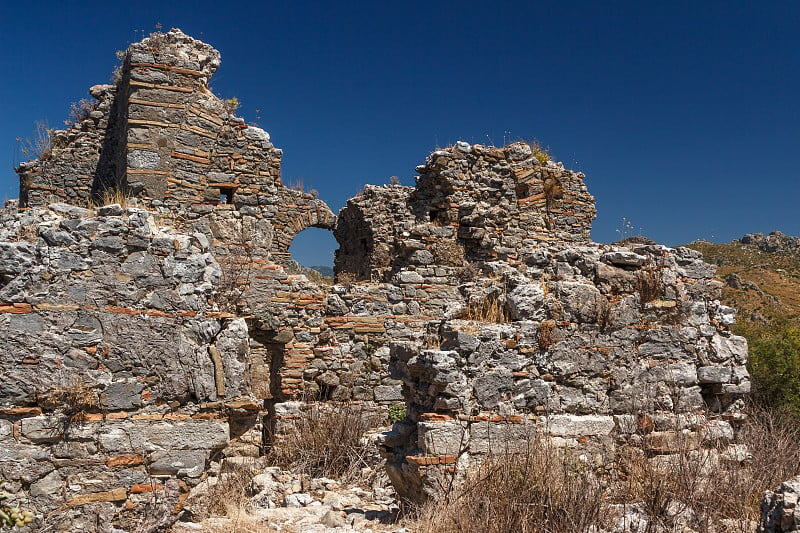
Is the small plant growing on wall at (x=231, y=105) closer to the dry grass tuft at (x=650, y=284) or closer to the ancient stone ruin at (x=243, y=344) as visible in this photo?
the ancient stone ruin at (x=243, y=344)

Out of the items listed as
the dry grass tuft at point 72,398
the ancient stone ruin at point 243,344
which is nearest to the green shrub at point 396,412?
the ancient stone ruin at point 243,344

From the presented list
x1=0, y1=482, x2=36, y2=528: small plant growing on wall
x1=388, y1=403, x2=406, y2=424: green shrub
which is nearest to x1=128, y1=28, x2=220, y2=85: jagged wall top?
x1=388, y1=403, x2=406, y2=424: green shrub

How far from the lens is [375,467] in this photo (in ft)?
24.6

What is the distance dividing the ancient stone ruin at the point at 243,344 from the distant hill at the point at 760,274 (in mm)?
13365

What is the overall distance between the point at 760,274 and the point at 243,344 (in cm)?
3360

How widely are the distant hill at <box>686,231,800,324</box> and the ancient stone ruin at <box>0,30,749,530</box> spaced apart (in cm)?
1336


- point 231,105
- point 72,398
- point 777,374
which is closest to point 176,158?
point 231,105

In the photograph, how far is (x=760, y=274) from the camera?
106ft

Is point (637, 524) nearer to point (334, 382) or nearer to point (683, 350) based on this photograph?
point (683, 350)

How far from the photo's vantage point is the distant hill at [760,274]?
81.9 ft

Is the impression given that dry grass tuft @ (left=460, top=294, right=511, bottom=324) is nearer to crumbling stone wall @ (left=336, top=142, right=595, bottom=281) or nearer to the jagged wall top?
crumbling stone wall @ (left=336, top=142, right=595, bottom=281)

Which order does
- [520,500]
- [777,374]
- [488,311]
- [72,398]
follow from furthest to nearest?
[777,374] → [488,311] → [520,500] → [72,398]

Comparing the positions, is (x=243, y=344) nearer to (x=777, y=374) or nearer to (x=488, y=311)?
(x=488, y=311)

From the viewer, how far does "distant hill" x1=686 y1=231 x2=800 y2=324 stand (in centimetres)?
2495
